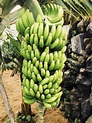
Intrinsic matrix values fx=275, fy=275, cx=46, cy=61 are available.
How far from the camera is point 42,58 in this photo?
5.08 feet

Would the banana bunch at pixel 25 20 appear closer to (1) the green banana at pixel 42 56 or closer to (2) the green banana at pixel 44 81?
(1) the green banana at pixel 42 56

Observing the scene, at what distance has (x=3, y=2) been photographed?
1.97 meters

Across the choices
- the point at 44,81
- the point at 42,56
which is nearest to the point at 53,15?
the point at 42,56

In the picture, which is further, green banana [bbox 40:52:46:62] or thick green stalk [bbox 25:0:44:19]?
thick green stalk [bbox 25:0:44:19]

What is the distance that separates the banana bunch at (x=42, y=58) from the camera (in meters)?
1.55

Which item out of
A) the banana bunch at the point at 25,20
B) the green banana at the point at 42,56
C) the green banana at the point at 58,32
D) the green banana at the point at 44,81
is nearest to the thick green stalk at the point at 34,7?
the banana bunch at the point at 25,20

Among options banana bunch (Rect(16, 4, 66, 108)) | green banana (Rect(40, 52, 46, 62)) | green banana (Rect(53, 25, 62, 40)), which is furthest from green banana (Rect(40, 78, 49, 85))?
green banana (Rect(53, 25, 62, 40))

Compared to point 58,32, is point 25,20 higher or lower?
higher

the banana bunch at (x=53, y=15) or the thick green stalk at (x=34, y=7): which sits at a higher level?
the thick green stalk at (x=34, y=7)

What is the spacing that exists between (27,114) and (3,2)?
9.62 ft

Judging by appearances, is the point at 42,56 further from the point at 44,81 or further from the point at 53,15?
the point at 53,15

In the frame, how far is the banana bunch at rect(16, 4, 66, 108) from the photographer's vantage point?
1.55m

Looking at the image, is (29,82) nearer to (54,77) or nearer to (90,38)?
(54,77)

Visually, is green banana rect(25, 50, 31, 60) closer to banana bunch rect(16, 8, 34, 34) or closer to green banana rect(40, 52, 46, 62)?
green banana rect(40, 52, 46, 62)
